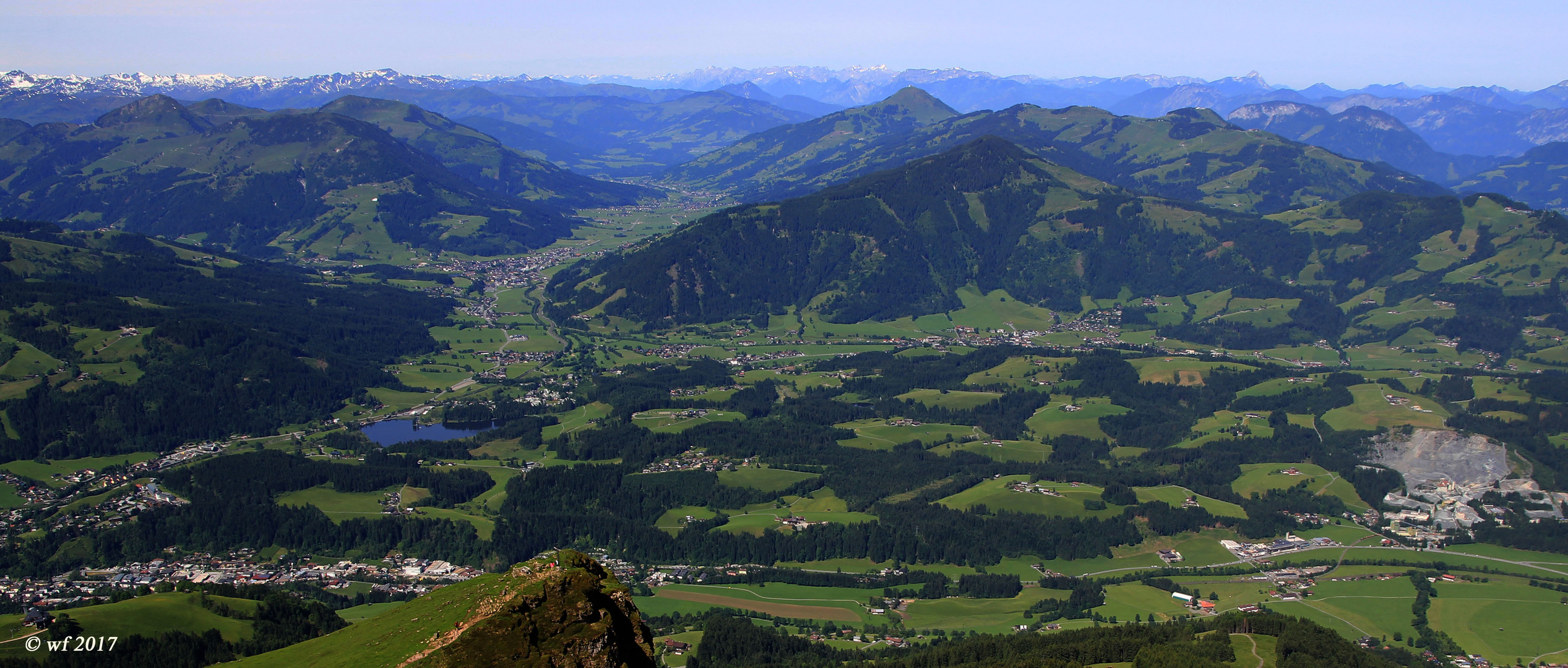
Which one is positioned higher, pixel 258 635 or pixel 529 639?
pixel 529 639

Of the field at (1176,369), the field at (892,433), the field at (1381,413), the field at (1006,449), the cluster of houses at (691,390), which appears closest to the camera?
the field at (1381,413)

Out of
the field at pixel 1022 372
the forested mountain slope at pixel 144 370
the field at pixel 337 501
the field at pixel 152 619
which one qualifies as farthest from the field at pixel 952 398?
the field at pixel 152 619

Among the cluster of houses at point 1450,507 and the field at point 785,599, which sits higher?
the cluster of houses at point 1450,507

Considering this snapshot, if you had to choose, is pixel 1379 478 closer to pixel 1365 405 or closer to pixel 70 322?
pixel 1365 405

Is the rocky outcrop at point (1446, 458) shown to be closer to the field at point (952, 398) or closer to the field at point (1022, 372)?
the field at point (1022, 372)

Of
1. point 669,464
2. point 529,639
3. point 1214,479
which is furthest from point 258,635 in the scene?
point 1214,479

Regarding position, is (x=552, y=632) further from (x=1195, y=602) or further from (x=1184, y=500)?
(x=1184, y=500)

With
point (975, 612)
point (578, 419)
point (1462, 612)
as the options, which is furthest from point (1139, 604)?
point (578, 419)
